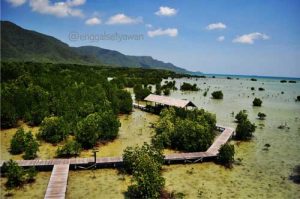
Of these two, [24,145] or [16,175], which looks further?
[24,145]

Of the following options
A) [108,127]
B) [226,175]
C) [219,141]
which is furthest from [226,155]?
[108,127]

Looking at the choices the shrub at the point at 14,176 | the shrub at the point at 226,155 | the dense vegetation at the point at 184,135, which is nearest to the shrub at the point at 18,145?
the shrub at the point at 14,176

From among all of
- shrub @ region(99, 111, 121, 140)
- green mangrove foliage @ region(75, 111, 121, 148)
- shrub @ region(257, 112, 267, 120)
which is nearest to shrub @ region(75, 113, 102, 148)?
green mangrove foliage @ region(75, 111, 121, 148)

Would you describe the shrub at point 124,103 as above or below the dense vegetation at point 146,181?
above

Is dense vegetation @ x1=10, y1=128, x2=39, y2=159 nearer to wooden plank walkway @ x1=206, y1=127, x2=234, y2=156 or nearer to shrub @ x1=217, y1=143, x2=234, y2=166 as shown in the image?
wooden plank walkway @ x1=206, y1=127, x2=234, y2=156

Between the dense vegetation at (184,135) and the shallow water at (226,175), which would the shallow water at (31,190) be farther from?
the dense vegetation at (184,135)

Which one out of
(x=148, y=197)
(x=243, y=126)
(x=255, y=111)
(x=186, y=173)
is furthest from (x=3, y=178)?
(x=255, y=111)

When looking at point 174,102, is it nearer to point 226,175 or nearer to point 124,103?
point 124,103
